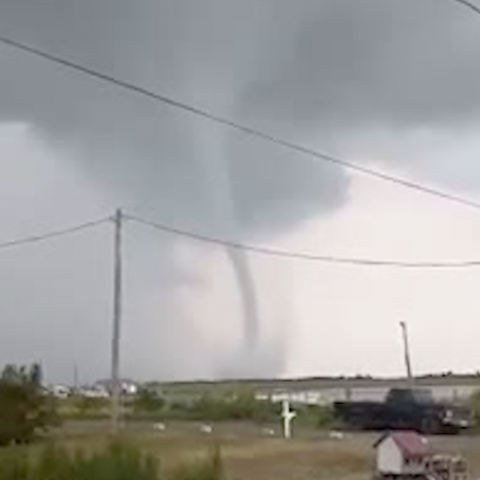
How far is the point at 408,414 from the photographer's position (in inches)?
2438

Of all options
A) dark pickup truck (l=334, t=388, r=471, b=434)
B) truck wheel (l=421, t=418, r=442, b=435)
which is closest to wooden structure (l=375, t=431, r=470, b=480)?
truck wheel (l=421, t=418, r=442, b=435)

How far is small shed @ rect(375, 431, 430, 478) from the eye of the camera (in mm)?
38031

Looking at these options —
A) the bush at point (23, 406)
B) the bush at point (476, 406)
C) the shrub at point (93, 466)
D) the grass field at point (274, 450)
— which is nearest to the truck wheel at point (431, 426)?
the grass field at point (274, 450)

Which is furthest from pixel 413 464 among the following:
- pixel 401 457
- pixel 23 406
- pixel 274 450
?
pixel 23 406

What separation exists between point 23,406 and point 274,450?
14409 mm

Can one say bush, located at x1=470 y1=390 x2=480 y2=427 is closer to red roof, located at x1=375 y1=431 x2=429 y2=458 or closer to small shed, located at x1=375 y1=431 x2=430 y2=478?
A: red roof, located at x1=375 y1=431 x2=429 y2=458

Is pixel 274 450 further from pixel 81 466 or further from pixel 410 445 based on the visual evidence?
pixel 81 466

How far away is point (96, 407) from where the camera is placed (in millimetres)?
80750

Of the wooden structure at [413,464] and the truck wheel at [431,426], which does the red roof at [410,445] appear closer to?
the wooden structure at [413,464]

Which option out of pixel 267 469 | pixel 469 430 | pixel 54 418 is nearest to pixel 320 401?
pixel 469 430

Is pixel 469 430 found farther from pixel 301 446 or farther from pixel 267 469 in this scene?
pixel 267 469

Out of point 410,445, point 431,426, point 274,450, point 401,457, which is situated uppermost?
point 431,426

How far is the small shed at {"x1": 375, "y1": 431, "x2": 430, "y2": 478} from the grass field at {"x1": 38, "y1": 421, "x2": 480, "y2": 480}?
74cm

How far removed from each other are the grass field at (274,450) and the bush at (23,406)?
49.3 inches
